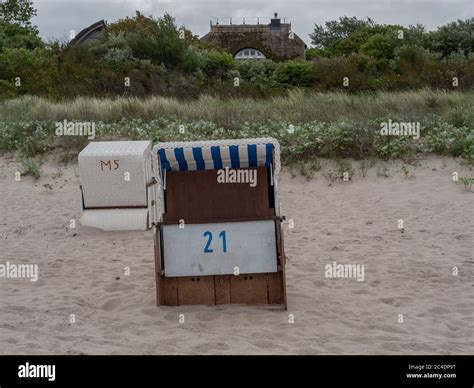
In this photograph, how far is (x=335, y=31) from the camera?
54.0 m

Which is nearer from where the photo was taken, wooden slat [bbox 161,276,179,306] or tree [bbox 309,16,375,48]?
wooden slat [bbox 161,276,179,306]

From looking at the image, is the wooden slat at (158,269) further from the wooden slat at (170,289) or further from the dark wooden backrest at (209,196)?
the dark wooden backrest at (209,196)

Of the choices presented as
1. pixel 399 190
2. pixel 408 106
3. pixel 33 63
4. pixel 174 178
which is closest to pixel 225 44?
pixel 33 63

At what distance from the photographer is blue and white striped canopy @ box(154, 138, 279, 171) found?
5332 millimetres

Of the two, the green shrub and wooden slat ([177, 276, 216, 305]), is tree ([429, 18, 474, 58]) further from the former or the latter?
wooden slat ([177, 276, 216, 305])

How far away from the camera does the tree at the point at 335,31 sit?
175 feet

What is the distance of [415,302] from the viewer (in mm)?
5695

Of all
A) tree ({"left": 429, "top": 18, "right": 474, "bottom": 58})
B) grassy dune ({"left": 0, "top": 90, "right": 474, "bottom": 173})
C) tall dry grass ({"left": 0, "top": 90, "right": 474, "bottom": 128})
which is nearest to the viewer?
grassy dune ({"left": 0, "top": 90, "right": 474, "bottom": 173})

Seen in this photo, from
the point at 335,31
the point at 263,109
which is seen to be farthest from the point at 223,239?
the point at 335,31

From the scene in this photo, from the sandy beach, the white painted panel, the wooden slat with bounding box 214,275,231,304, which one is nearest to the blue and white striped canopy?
the white painted panel

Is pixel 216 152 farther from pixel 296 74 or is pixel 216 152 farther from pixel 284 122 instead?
pixel 296 74

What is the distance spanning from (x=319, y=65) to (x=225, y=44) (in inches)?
848

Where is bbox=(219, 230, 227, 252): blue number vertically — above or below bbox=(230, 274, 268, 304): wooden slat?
above
